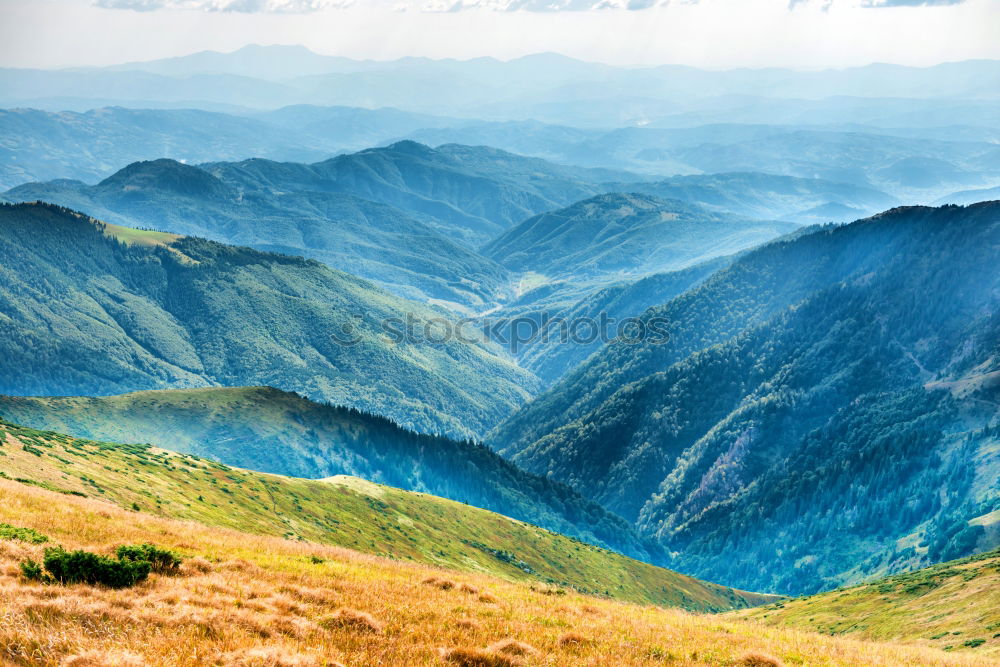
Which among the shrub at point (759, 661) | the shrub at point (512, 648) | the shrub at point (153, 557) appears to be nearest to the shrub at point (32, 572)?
the shrub at point (153, 557)

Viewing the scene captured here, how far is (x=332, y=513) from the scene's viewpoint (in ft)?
315

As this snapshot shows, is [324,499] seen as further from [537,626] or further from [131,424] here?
[131,424]

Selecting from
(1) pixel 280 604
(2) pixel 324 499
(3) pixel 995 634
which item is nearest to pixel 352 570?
(1) pixel 280 604

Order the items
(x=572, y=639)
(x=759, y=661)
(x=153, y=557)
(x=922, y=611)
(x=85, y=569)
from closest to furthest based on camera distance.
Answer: (x=85, y=569)
(x=572, y=639)
(x=759, y=661)
(x=153, y=557)
(x=922, y=611)

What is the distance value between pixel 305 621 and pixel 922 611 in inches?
2711

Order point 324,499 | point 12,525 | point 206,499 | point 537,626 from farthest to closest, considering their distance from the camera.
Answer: point 324,499 → point 206,499 → point 12,525 → point 537,626

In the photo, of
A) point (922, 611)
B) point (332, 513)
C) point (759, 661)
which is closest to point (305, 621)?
point (759, 661)

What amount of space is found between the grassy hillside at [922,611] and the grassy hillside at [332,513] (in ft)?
108

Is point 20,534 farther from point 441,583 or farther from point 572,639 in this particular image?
point 572,639

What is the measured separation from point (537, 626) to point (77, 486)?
42499 mm

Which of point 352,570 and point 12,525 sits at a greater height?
point 12,525

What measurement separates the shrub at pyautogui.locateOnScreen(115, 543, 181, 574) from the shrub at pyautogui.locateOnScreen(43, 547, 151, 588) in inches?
38.8

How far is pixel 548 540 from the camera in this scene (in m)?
146

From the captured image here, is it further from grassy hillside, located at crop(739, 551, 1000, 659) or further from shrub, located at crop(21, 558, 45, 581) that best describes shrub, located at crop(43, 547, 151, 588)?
grassy hillside, located at crop(739, 551, 1000, 659)
